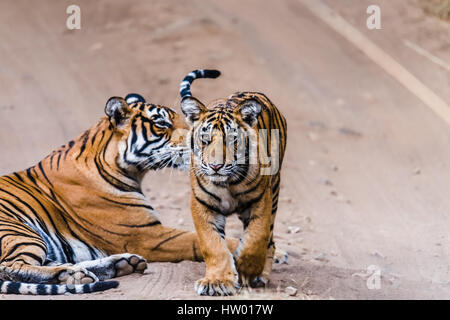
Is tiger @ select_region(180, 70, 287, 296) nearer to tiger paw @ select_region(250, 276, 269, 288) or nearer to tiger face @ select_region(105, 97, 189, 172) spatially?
tiger paw @ select_region(250, 276, 269, 288)

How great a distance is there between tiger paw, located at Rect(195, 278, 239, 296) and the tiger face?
1431 mm

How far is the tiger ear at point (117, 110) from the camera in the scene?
235 inches

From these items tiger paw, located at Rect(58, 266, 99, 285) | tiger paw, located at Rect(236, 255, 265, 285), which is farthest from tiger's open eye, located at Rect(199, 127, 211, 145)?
tiger paw, located at Rect(58, 266, 99, 285)

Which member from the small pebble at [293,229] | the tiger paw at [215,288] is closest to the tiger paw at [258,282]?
the tiger paw at [215,288]

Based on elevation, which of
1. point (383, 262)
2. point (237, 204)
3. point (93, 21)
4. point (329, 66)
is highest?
point (93, 21)

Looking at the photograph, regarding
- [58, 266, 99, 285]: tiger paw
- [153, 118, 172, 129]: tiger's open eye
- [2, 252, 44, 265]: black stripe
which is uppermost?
[153, 118, 172, 129]: tiger's open eye

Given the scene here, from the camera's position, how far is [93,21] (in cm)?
1286

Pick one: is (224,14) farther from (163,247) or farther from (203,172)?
(203,172)

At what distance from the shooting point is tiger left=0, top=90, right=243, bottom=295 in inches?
231

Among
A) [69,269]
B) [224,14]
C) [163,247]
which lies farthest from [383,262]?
[224,14]

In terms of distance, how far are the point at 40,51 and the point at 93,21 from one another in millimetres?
1124

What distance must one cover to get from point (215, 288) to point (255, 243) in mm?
404

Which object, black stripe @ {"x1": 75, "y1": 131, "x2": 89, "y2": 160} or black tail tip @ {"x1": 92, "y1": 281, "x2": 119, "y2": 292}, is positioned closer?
black tail tip @ {"x1": 92, "y1": 281, "x2": 119, "y2": 292}
